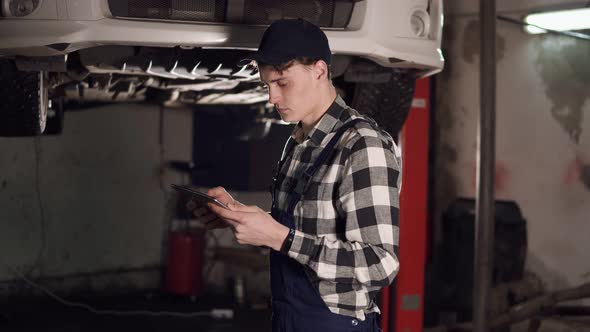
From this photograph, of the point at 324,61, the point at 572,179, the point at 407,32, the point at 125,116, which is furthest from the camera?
the point at 125,116

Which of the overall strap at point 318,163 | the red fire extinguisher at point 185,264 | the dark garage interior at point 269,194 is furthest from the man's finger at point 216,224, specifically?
the red fire extinguisher at point 185,264

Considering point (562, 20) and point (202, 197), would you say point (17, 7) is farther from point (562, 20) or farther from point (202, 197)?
point (562, 20)

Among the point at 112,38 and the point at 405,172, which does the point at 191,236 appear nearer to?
the point at 405,172

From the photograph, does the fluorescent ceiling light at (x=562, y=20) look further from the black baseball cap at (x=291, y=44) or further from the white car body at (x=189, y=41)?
the black baseball cap at (x=291, y=44)

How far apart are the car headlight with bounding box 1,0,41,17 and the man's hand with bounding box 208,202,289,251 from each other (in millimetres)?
1226

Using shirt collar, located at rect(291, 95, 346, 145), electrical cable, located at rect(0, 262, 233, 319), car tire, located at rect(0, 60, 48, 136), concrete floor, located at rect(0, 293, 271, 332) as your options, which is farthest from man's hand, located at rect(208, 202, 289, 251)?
electrical cable, located at rect(0, 262, 233, 319)

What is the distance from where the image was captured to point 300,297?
1.76 meters

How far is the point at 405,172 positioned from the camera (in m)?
3.83

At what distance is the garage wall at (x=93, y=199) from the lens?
510 cm

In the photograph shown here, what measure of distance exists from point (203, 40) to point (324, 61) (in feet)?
2.82

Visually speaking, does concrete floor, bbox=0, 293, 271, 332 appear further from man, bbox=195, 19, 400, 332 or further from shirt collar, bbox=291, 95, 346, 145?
shirt collar, bbox=291, 95, 346, 145

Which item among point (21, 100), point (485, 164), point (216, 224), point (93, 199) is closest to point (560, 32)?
point (485, 164)

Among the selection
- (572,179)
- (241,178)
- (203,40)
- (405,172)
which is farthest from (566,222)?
(203,40)

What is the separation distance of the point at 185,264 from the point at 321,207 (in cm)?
382
